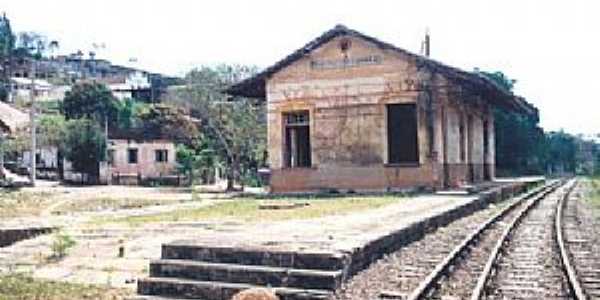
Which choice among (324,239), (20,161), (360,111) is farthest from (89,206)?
(20,161)

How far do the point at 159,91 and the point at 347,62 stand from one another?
49433mm

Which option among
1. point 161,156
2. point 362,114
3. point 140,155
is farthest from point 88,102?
point 362,114

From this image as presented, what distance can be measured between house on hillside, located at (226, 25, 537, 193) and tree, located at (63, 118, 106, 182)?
59.0 ft

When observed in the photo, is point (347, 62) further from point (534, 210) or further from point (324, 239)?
point (324, 239)

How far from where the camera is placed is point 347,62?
24562 mm

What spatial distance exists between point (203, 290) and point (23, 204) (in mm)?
16853

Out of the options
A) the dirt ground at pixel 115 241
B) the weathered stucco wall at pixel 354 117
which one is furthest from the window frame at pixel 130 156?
the dirt ground at pixel 115 241

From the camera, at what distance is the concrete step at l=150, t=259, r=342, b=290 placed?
7.35m

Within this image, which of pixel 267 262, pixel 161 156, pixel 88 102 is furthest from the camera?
pixel 88 102

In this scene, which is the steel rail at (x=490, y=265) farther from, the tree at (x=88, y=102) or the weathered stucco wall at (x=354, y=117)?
the tree at (x=88, y=102)

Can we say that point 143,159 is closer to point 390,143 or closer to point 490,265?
point 390,143

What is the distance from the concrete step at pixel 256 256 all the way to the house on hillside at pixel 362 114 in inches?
615

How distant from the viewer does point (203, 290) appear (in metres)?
7.56

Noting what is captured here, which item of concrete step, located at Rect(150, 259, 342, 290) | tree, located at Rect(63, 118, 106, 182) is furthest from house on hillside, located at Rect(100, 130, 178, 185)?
concrete step, located at Rect(150, 259, 342, 290)
